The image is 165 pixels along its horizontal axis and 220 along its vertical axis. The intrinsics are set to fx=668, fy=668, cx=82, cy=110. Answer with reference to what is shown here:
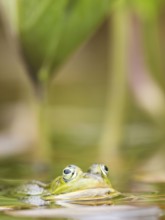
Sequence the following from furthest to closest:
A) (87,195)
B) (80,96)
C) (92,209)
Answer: (80,96), (87,195), (92,209)

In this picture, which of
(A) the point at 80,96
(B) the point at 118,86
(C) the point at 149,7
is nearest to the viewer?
(C) the point at 149,7

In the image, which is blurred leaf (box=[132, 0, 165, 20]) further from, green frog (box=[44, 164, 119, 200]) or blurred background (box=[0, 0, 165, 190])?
green frog (box=[44, 164, 119, 200])

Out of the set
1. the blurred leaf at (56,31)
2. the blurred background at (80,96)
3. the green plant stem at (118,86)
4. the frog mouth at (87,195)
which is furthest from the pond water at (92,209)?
the green plant stem at (118,86)

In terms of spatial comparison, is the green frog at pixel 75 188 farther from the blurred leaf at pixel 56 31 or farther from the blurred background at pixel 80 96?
the blurred leaf at pixel 56 31

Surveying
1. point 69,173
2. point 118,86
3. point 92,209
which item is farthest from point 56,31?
point 118,86

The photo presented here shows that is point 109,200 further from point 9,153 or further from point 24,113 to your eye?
point 24,113

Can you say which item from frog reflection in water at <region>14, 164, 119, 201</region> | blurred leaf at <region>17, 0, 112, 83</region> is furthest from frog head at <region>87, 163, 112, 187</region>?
blurred leaf at <region>17, 0, 112, 83</region>

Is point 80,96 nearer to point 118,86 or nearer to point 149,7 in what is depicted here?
point 118,86
